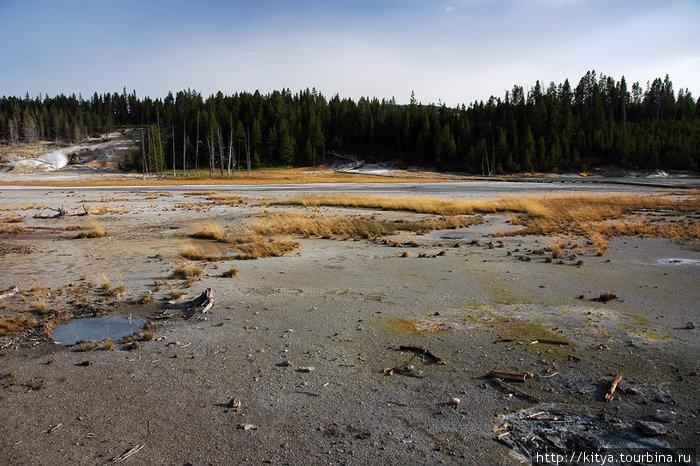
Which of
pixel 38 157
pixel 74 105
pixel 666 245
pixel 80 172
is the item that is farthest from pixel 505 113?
pixel 74 105

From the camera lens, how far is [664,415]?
5055mm

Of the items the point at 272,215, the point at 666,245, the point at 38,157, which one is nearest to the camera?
the point at 666,245

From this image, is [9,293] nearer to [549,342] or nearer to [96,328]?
[96,328]

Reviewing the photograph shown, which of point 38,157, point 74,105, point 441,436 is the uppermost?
point 74,105

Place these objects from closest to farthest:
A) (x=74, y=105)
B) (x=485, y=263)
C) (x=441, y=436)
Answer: (x=441, y=436) → (x=485, y=263) → (x=74, y=105)

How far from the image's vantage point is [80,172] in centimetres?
10188

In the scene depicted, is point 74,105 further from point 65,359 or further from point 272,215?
point 65,359

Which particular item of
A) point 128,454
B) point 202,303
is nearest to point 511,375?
point 128,454

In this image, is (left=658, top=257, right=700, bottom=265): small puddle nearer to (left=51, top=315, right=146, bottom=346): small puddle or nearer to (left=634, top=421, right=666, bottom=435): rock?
(left=634, top=421, right=666, bottom=435): rock

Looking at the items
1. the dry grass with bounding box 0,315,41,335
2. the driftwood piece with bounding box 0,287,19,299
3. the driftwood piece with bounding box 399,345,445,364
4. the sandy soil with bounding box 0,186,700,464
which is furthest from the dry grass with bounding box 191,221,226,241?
the driftwood piece with bounding box 399,345,445,364

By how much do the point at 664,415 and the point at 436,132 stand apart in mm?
106196

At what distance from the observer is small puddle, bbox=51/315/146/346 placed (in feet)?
24.9

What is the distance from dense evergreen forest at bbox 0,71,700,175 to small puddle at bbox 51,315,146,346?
82.9m

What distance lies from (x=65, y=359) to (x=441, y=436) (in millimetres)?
5411
